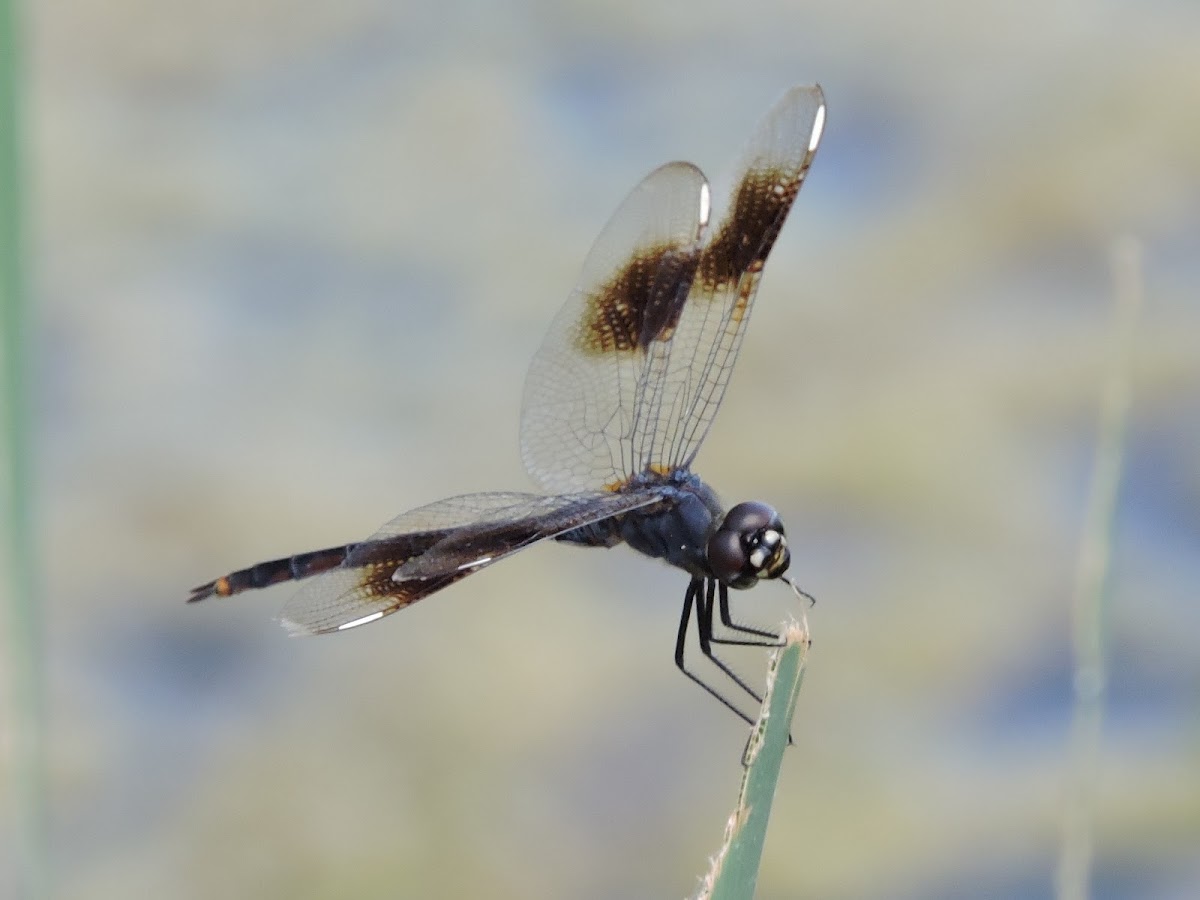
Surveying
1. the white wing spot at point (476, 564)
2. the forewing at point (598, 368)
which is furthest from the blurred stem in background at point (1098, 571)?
the forewing at point (598, 368)

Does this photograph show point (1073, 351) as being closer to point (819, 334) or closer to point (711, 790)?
point (819, 334)

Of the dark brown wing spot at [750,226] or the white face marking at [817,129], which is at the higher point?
the white face marking at [817,129]

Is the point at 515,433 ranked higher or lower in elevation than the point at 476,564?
higher

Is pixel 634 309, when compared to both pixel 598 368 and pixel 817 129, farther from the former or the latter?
pixel 817 129

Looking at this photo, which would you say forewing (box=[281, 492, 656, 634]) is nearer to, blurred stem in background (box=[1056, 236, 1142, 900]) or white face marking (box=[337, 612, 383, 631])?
white face marking (box=[337, 612, 383, 631])

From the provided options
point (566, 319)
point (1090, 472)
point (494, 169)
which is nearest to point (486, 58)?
point (494, 169)

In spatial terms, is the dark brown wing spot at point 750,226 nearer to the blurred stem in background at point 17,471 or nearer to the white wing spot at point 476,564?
the white wing spot at point 476,564

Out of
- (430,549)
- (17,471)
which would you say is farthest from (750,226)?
(17,471)
